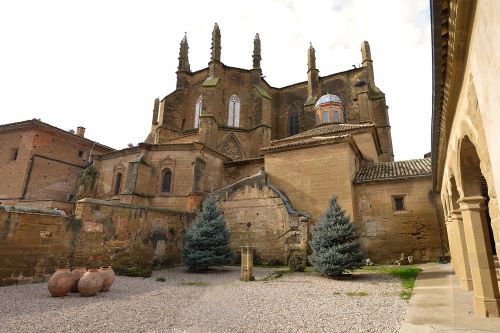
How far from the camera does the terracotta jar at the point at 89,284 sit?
23.9 ft

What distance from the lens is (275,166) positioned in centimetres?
1722

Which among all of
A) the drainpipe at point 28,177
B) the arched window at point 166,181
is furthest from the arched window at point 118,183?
the drainpipe at point 28,177

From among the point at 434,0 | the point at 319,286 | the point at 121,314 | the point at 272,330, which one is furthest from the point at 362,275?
the point at 434,0

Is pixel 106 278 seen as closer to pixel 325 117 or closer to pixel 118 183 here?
pixel 118 183

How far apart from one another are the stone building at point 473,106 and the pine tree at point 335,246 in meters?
3.81

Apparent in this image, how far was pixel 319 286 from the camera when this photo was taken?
8.86 m

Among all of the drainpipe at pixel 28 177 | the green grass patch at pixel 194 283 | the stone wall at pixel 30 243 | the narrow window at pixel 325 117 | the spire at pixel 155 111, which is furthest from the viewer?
the spire at pixel 155 111

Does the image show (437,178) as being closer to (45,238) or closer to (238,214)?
(238,214)

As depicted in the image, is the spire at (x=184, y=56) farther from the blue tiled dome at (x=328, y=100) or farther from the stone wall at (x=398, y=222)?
the stone wall at (x=398, y=222)

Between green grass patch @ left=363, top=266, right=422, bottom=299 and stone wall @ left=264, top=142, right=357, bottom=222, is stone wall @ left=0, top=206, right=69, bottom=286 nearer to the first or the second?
stone wall @ left=264, top=142, right=357, bottom=222

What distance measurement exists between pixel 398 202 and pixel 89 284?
13728mm

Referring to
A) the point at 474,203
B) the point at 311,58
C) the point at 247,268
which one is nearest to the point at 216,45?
the point at 311,58

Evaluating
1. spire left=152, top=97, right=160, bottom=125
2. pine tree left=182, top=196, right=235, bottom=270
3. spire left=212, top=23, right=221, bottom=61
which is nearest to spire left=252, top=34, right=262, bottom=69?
spire left=212, top=23, right=221, bottom=61

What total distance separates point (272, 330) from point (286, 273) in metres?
7.37
